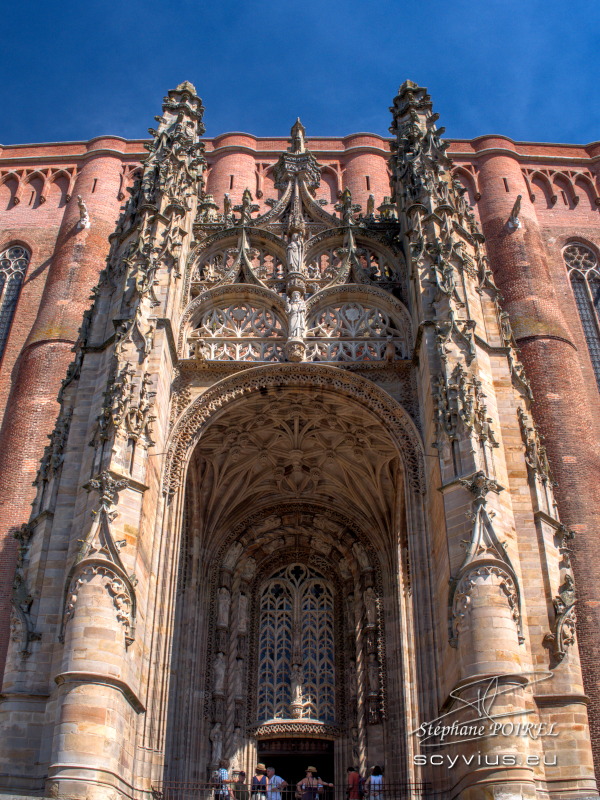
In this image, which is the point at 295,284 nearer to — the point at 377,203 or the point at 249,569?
the point at 249,569

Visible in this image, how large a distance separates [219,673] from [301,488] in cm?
449

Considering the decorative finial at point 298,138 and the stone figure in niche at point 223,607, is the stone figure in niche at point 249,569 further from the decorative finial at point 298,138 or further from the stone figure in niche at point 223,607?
the decorative finial at point 298,138

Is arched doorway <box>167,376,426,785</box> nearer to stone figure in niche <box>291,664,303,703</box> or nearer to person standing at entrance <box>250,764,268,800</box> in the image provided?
stone figure in niche <box>291,664,303,703</box>

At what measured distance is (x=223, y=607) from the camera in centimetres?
1873

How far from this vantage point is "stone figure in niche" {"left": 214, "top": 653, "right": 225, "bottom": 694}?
17.7m

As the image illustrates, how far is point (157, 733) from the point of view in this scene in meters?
13.1

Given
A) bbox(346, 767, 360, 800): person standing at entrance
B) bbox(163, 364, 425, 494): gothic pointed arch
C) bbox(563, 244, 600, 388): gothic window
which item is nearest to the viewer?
bbox(346, 767, 360, 800): person standing at entrance

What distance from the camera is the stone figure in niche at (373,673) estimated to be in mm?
17594

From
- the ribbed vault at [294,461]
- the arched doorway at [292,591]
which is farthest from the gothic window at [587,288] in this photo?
the arched doorway at [292,591]

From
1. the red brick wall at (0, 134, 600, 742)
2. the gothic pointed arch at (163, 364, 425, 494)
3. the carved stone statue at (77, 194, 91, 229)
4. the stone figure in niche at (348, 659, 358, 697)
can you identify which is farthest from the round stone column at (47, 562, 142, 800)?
the carved stone statue at (77, 194, 91, 229)

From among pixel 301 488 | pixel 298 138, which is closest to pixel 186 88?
pixel 298 138

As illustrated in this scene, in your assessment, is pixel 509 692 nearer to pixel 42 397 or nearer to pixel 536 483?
pixel 536 483

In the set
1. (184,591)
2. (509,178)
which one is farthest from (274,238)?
(509,178)

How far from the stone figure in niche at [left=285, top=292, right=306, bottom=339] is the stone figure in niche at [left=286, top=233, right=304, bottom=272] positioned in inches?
31.9
